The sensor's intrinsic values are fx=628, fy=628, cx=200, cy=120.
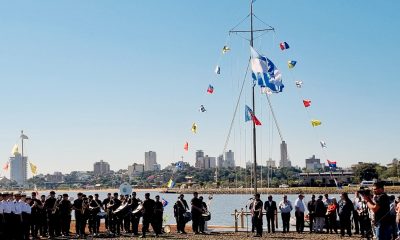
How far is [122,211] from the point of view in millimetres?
26656

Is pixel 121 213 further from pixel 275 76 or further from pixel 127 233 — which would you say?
pixel 275 76

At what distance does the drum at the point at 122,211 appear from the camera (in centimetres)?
2653

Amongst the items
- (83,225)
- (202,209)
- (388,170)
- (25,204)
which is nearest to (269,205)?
(202,209)

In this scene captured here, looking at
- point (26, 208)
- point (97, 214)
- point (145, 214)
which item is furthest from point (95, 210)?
point (26, 208)

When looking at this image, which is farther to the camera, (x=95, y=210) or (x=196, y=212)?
(x=196, y=212)

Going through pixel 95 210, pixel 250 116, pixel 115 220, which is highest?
pixel 250 116

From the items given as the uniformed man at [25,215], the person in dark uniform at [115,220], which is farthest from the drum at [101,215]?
the uniformed man at [25,215]

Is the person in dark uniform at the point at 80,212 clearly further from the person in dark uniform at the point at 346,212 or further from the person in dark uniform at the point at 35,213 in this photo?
the person in dark uniform at the point at 346,212

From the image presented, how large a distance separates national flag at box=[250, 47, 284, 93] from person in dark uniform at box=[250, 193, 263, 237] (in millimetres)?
5444

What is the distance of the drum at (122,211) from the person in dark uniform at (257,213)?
17.8 ft

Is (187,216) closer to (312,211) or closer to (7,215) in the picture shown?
(312,211)

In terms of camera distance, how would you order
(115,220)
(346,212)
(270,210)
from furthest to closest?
1. (115,220)
2. (270,210)
3. (346,212)

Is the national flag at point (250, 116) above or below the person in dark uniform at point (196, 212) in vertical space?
above

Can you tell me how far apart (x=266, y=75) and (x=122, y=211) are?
8682 millimetres
